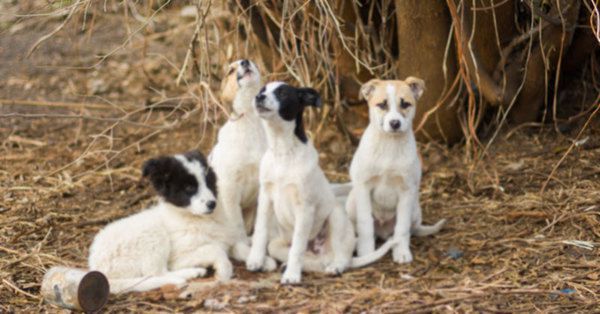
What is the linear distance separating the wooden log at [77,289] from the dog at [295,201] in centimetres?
112

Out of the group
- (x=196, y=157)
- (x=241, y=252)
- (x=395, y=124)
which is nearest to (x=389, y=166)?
(x=395, y=124)

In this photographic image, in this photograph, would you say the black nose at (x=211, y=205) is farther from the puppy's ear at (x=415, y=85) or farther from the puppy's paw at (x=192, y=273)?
the puppy's ear at (x=415, y=85)

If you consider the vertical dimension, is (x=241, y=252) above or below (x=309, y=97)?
below

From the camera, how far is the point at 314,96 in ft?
17.5

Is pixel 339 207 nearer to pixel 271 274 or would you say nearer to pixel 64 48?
pixel 271 274

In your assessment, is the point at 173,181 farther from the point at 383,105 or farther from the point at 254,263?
the point at 383,105

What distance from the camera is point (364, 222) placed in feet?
18.8

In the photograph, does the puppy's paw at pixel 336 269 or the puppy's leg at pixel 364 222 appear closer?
the puppy's paw at pixel 336 269

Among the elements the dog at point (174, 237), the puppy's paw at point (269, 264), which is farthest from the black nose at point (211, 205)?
the puppy's paw at point (269, 264)

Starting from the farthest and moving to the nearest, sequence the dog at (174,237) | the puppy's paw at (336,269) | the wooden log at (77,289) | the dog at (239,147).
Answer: the dog at (239,147) → the puppy's paw at (336,269) → the dog at (174,237) → the wooden log at (77,289)

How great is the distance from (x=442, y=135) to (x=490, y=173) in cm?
65

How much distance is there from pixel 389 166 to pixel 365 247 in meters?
0.58

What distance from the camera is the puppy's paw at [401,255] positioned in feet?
18.4

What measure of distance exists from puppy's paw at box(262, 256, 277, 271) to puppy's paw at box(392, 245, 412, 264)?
805 mm
